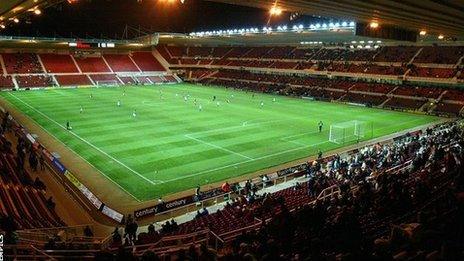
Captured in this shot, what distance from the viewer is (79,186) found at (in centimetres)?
2059

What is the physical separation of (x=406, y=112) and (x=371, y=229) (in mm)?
43017

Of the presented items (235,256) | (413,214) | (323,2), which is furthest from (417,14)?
(235,256)

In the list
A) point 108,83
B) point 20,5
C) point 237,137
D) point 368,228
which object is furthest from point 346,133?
point 108,83

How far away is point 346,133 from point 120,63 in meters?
65.4

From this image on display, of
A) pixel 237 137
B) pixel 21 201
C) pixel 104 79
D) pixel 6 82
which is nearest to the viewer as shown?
pixel 21 201

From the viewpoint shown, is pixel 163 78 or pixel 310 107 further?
pixel 163 78

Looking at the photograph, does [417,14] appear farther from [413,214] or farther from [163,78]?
[163,78]

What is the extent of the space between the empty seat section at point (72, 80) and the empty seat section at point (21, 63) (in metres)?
4.21

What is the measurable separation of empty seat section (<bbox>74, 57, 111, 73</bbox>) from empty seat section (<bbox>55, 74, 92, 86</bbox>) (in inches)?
162

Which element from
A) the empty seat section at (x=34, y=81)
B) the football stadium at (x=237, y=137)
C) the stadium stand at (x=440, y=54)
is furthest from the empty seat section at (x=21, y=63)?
the stadium stand at (x=440, y=54)

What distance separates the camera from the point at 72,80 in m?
74.4

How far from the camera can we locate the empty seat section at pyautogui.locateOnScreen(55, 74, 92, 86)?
7294 cm

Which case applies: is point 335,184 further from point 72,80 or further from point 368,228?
point 72,80

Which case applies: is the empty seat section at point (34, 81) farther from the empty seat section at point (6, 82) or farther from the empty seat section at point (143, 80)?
the empty seat section at point (143, 80)
